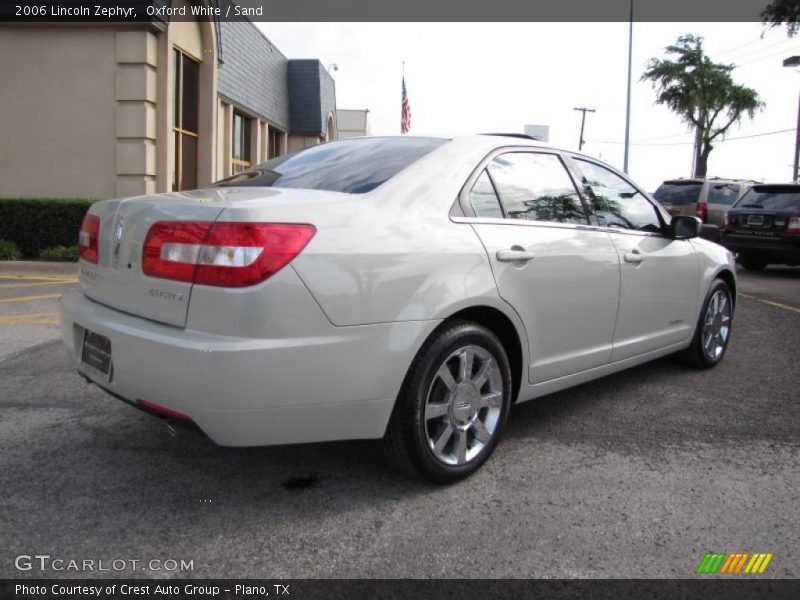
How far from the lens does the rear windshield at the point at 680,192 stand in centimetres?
1560

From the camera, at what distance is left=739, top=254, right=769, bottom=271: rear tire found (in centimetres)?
1341

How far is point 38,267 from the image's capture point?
10.4m

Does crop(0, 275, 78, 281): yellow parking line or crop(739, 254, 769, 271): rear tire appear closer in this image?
crop(0, 275, 78, 281): yellow parking line

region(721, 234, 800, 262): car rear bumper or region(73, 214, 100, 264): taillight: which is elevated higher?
region(73, 214, 100, 264): taillight

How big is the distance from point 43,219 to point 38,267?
3.66 feet

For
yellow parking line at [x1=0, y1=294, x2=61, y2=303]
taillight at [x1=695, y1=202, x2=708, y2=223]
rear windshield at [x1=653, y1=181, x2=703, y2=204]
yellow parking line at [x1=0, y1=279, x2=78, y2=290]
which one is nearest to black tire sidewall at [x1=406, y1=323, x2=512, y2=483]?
yellow parking line at [x1=0, y1=294, x2=61, y2=303]

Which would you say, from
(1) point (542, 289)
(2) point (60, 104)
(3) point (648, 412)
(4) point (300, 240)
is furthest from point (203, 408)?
(2) point (60, 104)

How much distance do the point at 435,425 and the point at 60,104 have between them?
11.1 metres

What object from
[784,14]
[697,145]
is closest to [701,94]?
[697,145]

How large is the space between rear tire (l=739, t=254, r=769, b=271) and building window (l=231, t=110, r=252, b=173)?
11680 mm

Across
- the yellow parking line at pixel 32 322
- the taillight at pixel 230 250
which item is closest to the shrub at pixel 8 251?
the yellow parking line at pixel 32 322

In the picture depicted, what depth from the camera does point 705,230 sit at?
5504mm

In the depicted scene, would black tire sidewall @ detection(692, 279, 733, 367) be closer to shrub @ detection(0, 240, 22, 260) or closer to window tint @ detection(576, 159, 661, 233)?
window tint @ detection(576, 159, 661, 233)
